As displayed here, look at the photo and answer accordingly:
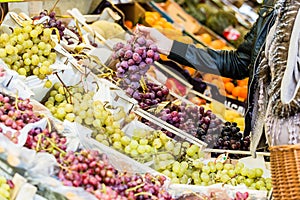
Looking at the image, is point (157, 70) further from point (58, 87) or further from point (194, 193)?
point (194, 193)

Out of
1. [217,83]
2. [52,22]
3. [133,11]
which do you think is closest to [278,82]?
[217,83]

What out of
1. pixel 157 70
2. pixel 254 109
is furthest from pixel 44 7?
pixel 254 109

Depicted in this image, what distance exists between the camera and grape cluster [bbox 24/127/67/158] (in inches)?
90.2

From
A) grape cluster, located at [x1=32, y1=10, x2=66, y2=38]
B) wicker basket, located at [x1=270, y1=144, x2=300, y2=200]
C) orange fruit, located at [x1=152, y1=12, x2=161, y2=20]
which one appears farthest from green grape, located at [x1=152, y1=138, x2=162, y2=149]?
orange fruit, located at [x1=152, y1=12, x2=161, y2=20]

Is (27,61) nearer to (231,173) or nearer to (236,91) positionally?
(231,173)

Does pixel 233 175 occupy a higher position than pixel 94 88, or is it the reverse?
pixel 94 88

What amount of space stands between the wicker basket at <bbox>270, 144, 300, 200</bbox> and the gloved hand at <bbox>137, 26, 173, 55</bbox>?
103cm

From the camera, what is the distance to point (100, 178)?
86.1 inches

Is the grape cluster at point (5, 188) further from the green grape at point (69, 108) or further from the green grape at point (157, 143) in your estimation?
the green grape at point (157, 143)

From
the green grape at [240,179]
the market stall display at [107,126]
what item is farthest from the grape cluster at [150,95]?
the green grape at [240,179]

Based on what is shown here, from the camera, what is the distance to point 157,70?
3.11 meters

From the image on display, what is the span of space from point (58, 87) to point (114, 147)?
44cm

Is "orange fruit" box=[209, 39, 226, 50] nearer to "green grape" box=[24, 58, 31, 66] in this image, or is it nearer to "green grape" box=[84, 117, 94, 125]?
"green grape" box=[24, 58, 31, 66]

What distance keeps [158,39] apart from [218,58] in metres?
0.39
